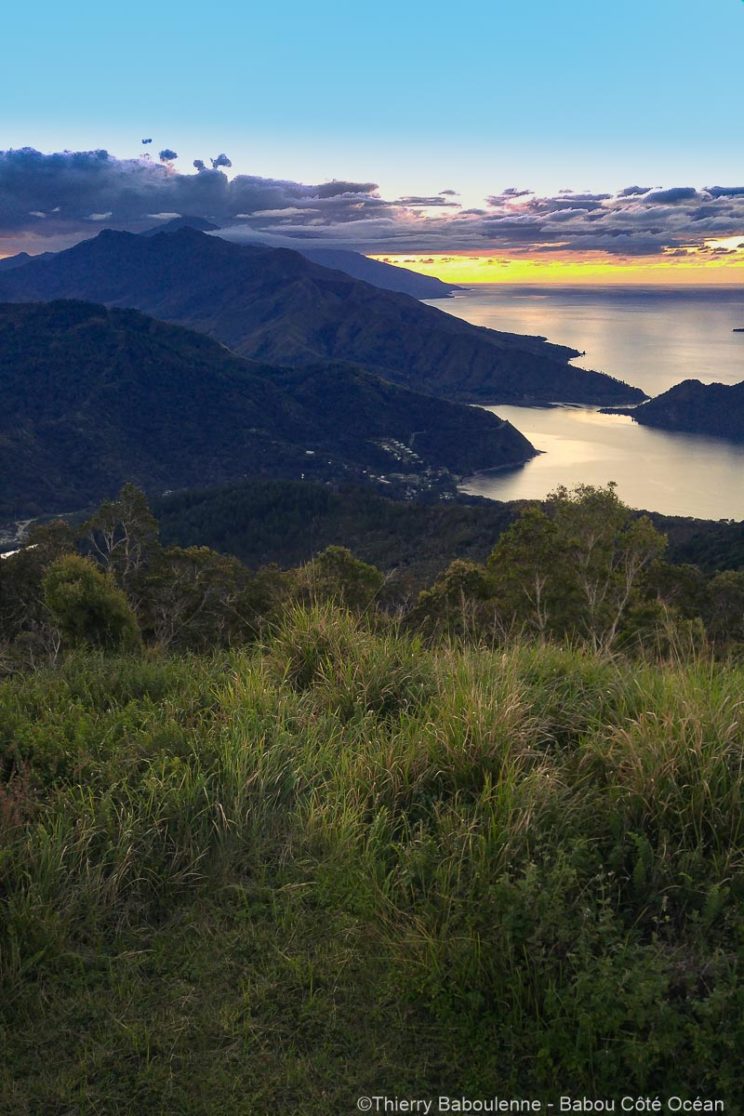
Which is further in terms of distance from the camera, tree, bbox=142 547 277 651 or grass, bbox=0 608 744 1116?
tree, bbox=142 547 277 651

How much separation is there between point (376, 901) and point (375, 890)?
→ 0.06 meters

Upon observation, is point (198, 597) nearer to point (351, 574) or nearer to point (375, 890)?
point (351, 574)

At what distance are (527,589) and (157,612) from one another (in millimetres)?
11091

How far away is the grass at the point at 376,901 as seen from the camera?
238 centimetres

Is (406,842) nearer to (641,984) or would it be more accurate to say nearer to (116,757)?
(641,984)

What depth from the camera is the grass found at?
238 cm

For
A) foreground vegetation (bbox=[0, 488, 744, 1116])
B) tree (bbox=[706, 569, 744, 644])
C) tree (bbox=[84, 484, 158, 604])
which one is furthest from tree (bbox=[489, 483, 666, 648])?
foreground vegetation (bbox=[0, 488, 744, 1116])

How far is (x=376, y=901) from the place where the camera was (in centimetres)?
298

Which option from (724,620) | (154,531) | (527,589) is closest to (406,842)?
(527,589)

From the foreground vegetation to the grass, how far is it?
11 mm

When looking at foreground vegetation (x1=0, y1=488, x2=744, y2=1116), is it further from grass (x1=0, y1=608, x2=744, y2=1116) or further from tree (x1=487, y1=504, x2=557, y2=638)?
tree (x1=487, y1=504, x2=557, y2=638)

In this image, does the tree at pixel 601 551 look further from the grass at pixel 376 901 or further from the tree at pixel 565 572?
the grass at pixel 376 901

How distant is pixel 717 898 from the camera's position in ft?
8.51

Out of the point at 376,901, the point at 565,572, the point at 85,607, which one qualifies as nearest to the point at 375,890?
the point at 376,901
